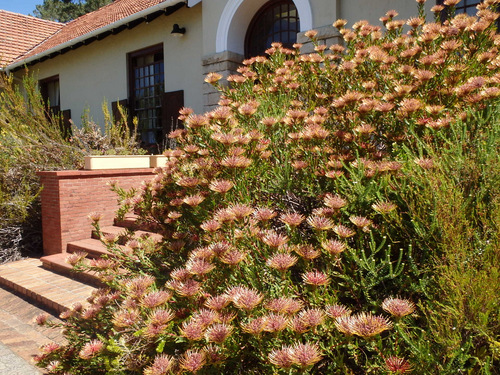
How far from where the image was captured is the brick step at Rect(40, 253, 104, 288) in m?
4.82

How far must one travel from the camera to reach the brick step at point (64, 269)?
190 inches

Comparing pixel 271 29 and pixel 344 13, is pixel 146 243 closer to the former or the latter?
pixel 344 13

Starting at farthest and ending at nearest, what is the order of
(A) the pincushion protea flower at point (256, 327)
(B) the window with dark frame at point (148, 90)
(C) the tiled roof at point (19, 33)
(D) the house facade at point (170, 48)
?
1. (C) the tiled roof at point (19, 33)
2. (B) the window with dark frame at point (148, 90)
3. (D) the house facade at point (170, 48)
4. (A) the pincushion protea flower at point (256, 327)

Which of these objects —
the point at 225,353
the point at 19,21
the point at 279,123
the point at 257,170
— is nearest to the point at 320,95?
the point at 279,123

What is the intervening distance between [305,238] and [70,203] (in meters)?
5.04

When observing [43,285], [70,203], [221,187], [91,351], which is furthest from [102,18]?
[91,351]

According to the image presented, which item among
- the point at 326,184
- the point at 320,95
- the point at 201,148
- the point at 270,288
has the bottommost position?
the point at 270,288

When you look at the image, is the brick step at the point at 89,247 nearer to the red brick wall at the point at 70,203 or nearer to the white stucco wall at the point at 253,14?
the red brick wall at the point at 70,203

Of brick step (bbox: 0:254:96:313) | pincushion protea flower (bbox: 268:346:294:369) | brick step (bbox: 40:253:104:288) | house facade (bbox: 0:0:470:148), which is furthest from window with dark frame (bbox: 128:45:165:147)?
pincushion protea flower (bbox: 268:346:294:369)

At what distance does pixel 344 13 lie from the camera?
6.61 meters

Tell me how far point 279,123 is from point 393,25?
1528mm

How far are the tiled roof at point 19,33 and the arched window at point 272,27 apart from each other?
1089cm

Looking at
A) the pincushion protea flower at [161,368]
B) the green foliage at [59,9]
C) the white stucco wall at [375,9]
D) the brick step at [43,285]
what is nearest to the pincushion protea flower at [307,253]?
the pincushion protea flower at [161,368]

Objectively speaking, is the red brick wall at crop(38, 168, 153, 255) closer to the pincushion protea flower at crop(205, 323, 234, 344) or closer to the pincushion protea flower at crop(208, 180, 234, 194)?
the pincushion protea flower at crop(208, 180, 234, 194)
